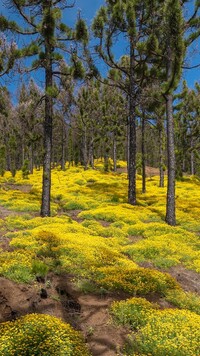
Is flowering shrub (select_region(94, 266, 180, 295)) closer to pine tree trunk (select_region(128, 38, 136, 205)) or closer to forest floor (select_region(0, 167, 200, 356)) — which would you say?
forest floor (select_region(0, 167, 200, 356))

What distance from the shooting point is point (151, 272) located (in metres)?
10.6

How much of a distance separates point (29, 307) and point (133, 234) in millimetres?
9563

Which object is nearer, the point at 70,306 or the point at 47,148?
the point at 70,306

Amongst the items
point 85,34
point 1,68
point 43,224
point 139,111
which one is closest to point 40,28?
point 85,34

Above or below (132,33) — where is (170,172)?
below

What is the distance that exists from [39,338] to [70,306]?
231cm

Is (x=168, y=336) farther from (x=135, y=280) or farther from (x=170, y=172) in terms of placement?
(x=170, y=172)

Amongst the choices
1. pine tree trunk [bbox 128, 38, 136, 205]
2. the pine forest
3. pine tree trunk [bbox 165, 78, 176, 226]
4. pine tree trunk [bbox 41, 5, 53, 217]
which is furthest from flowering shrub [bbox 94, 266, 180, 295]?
pine tree trunk [bbox 128, 38, 136, 205]

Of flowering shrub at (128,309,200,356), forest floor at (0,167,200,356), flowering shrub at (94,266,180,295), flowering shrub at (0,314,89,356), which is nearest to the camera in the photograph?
flowering shrub at (0,314,89,356)

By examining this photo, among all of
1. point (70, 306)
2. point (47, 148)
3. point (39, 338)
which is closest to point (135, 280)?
point (70, 306)

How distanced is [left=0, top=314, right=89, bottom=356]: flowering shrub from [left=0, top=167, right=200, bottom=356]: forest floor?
53 centimetres

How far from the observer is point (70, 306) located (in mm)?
8508

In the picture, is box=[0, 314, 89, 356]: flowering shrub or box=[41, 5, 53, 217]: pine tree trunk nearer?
box=[0, 314, 89, 356]: flowering shrub

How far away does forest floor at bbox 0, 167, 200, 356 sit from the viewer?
7.11 metres
